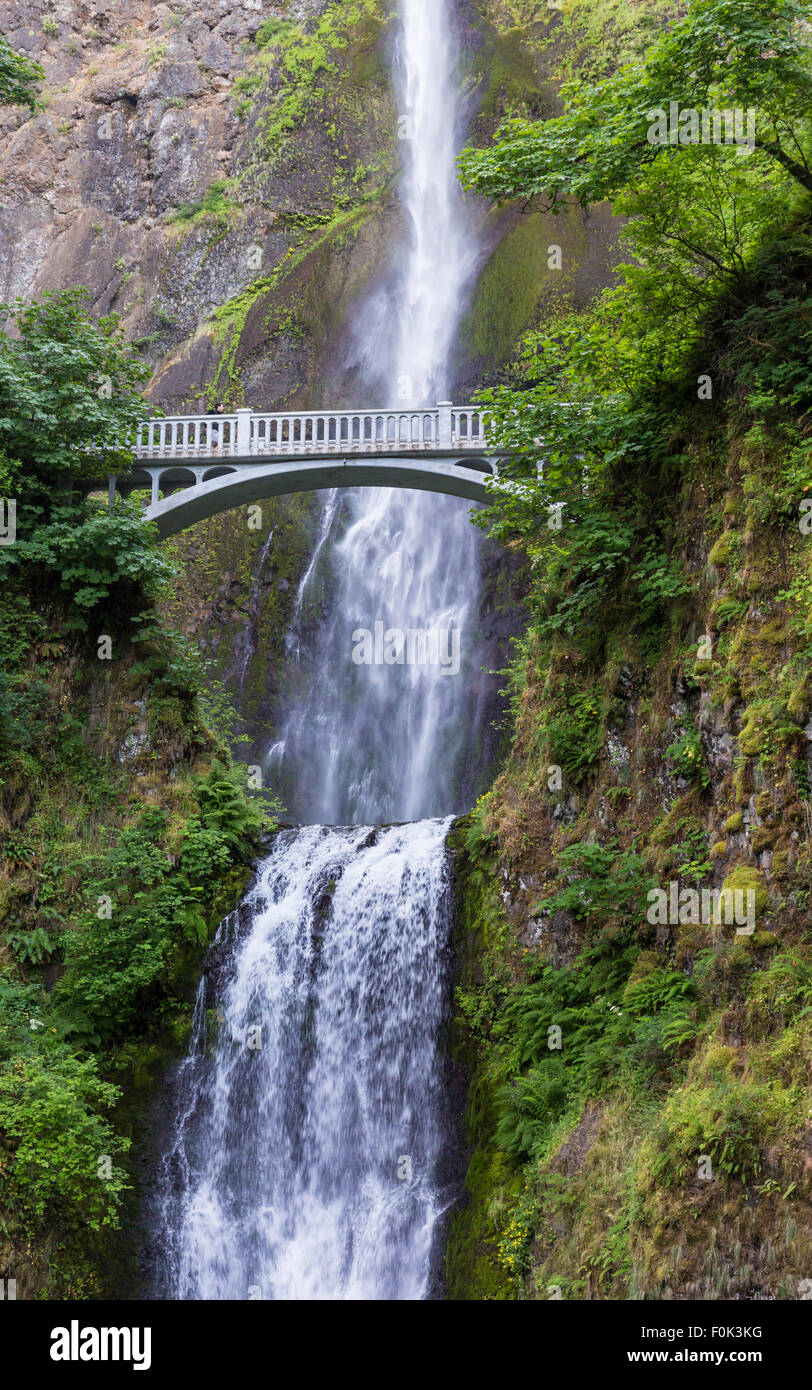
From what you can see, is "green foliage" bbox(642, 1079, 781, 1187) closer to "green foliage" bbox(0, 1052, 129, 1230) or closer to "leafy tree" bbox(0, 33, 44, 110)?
"green foliage" bbox(0, 1052, 129, 1230)

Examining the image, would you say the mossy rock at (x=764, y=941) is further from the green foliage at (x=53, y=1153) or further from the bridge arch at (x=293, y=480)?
the bridge arch at (x=293, y=480)

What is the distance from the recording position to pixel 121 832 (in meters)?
15.7

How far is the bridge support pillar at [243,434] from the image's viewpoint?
1878 centimetres

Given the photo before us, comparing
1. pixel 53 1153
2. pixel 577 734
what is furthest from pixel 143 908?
pixel 577 734

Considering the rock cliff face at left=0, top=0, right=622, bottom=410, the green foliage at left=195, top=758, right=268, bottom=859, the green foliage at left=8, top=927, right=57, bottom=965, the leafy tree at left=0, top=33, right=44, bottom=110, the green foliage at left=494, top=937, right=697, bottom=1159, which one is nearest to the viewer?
the green foliage at left=494, top=937, right=697, bottom=1159

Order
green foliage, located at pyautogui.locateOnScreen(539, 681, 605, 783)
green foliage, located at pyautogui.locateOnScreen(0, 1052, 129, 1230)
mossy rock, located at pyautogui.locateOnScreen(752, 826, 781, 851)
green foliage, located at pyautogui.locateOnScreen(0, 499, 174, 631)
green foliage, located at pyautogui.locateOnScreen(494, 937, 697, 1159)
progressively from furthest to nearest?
green foliage, located at pyautogui.locateOnScreen(0, 499, 174, 631)
green foliage, located at pyautogui.locateOnScreen(539, 681, 605, 783)
green foliage, located at pyautogui.locateOnScreen(0, 1052, 129, 1230)
green foliage, located at pyautogui.locateOnScreen(494, 937, 697, 1159)
mossy rock, located at pyautogui.locateOnScreen(752, 826, 781, 851)

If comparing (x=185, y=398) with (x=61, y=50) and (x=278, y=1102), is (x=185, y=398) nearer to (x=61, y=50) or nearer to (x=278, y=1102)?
(x=61, y=50)

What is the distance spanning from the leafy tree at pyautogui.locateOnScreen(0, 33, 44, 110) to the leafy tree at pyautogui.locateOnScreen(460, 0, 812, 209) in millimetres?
9693

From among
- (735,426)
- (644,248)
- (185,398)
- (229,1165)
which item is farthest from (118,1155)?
(185,398)

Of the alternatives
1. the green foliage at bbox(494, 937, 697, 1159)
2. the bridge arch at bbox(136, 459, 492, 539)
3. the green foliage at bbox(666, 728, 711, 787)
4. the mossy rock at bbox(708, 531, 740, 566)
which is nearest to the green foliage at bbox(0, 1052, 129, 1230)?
the green foliage at bbox(494, 937, 697, 1159)
